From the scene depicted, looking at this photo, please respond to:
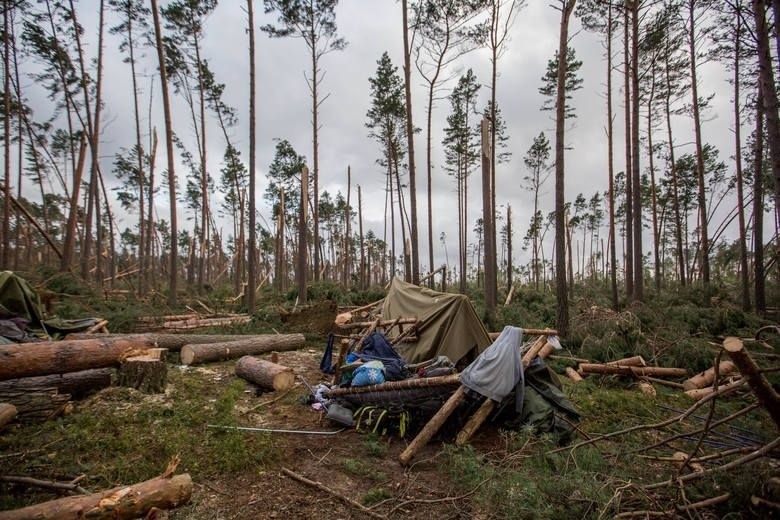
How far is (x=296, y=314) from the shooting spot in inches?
430

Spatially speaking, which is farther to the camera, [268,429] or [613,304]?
[613,304]

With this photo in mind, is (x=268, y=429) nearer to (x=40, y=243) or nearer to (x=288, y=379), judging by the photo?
(x=288, y=379)

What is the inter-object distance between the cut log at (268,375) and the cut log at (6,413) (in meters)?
2.90

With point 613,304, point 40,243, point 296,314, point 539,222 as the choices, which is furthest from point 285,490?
point 40,243

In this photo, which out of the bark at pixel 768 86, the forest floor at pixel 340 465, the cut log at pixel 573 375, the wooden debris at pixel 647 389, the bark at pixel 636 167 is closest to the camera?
the forest floor at pixel 340 465

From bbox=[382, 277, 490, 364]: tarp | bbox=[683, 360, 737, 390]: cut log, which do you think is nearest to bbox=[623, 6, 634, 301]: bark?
bbox=[683, 360, 737, 390]: cut log

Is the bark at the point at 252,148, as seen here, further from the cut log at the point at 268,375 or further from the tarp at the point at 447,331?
the tarp at the point at 447,331

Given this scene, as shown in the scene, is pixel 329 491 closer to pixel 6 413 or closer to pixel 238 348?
pixel 6 413

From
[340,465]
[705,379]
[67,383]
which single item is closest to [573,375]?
[705,379]

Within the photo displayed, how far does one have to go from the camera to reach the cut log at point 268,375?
5.96m

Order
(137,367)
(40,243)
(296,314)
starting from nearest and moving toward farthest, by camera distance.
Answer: (137,367) → (296,314) → (40,243)

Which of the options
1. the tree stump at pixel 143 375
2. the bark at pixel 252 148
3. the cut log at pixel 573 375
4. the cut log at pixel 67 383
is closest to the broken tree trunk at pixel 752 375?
the cut log at pixel 573 375

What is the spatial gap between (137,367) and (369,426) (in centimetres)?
348

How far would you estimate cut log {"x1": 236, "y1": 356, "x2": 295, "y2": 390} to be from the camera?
5957mm
